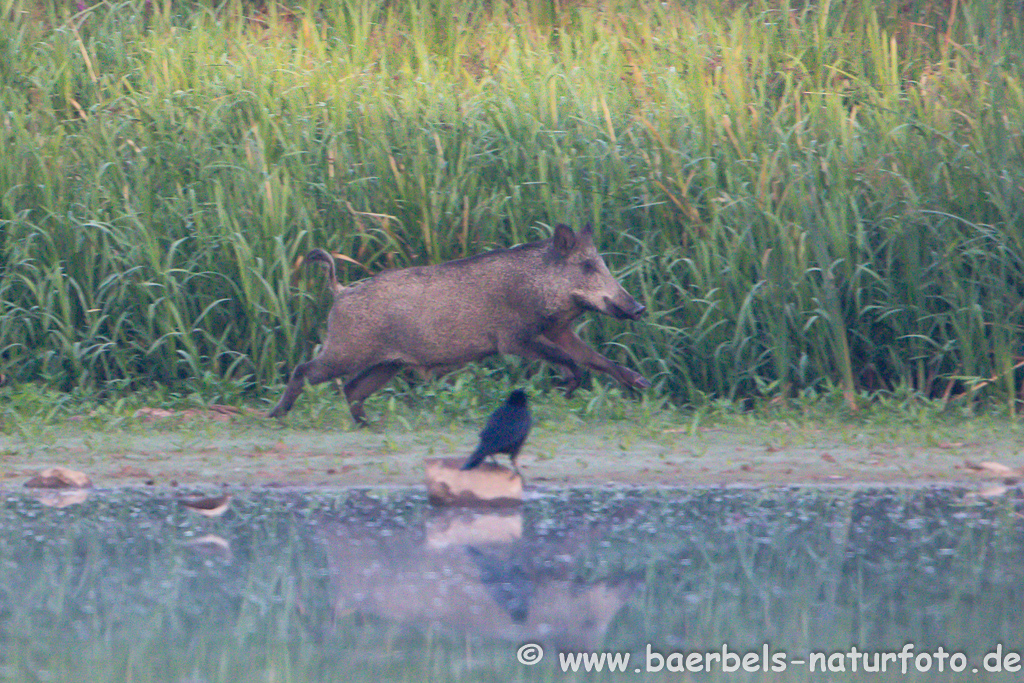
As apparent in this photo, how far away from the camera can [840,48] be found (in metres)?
7.86

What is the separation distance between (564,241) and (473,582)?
2944 mm

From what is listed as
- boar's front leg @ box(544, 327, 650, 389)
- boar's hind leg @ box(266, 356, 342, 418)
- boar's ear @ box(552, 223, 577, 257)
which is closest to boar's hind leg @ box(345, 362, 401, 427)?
boar's hind leg @ box(266, 356, 342, 418)

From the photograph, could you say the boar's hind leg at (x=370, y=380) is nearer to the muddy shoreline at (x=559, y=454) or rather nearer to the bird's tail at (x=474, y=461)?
the muddy shoreline at (x=559, y=454)

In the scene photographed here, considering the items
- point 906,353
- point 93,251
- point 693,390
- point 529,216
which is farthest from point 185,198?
point 906,353

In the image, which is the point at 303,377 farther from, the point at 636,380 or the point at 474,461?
the point at 474,461

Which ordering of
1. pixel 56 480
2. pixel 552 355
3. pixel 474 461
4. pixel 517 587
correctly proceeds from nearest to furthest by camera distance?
1. pixel 517 587
2. pixel 474 461
3. pixel 56 480
4. pixel 552 355

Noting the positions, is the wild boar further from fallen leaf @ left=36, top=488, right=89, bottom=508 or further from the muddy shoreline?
fallen leaf @ left=36, top=488, right=89, bottom=508

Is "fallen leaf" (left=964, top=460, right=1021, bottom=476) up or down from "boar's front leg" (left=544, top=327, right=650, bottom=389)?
up

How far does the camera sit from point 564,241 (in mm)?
5965

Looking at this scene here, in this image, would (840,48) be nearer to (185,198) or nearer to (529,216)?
(529,216)

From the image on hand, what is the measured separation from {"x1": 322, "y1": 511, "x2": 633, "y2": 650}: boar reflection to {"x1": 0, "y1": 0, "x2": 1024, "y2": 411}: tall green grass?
2595 mm

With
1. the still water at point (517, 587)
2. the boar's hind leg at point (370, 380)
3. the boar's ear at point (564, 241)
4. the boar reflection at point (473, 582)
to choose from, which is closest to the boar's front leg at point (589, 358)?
the boar's ear at point (564, 241)

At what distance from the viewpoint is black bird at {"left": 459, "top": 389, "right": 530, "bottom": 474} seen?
4.18m

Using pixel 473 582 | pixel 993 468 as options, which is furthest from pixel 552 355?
pixel 473 582
